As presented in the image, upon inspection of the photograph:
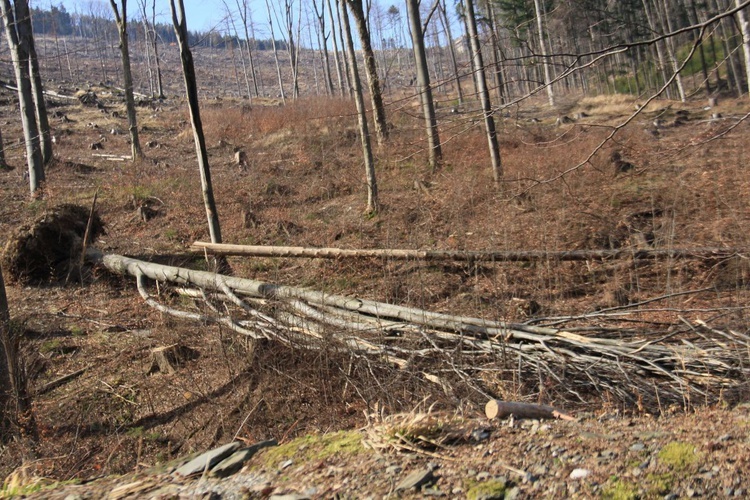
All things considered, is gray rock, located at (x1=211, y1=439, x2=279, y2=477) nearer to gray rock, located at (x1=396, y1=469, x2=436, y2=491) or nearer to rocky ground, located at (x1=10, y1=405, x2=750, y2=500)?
rocky ground, located at (x1=10, y1=405, x2=750, y2=500)

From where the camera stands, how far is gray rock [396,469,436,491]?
251 centimetres

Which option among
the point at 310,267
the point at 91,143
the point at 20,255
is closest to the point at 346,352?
the point at 310,267

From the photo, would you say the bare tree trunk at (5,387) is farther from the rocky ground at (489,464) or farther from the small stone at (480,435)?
the small stone at (480,435)

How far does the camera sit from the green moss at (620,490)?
223 cm

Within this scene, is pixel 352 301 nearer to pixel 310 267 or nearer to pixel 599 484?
pixel 310 267

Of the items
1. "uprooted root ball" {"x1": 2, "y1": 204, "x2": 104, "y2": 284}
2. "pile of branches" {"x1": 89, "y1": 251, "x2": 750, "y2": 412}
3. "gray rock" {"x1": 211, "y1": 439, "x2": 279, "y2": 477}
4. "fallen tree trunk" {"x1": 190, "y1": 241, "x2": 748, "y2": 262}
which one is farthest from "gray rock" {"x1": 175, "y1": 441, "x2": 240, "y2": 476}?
"uprooted root ball" {"x1": 2, "y1": 204, "x2": 104, "y2": 284}

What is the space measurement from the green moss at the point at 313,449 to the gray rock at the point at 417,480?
454mm

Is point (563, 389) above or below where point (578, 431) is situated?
below

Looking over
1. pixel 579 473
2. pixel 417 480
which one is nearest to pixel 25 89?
pixel 417 480

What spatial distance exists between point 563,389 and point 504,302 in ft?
8.55

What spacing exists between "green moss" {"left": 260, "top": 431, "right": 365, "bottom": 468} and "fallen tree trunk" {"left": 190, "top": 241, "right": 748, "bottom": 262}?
5.88 metres

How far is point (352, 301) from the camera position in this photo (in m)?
7.11

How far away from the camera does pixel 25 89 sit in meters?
15.2

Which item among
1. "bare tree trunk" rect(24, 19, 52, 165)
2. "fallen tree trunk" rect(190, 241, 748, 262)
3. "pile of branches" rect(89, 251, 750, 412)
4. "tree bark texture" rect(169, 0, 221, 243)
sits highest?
"bare tree trunk" rect(24, 19, 52, 165)
